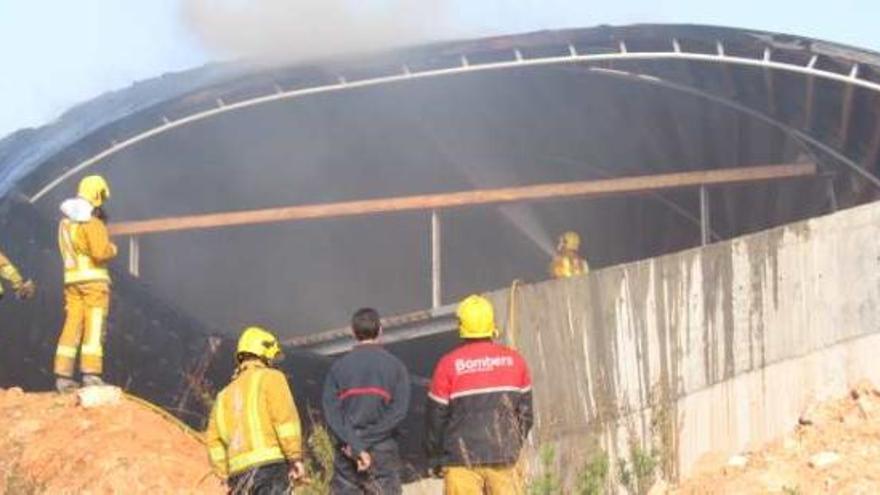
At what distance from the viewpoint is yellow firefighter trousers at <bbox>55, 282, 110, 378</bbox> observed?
37.5ft

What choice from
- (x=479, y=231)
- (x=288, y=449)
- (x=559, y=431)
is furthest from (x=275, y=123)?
(x=288, y=449)

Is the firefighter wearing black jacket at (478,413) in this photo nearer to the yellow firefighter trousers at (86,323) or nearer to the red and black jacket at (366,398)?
the red and black jacket at (366,398)

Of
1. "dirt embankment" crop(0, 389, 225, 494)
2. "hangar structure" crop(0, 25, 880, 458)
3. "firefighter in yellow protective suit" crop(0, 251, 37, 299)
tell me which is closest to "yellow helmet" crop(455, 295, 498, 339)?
"dirt embankment" crop(0, 389, 225, 494)

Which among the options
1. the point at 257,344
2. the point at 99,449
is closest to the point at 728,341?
the point at 257,344

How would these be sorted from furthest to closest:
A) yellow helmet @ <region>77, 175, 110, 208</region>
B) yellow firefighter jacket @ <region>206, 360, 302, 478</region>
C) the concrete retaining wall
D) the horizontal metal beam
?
the horizontal metal beam → yellow helmet @ <region>77, 175, 110, 208</region> → the concrete retaining wall → yellow firefighter jacket @ <region>206, 360, 302, 478</region>

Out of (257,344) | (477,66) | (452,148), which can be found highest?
(452,148)

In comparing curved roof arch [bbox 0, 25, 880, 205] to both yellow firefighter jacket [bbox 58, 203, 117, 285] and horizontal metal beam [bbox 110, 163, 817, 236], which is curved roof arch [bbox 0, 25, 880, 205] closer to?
horizontal metal beam [bbox 110, 163, 817, 236]

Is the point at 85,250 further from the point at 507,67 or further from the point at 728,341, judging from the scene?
the point at 507,67

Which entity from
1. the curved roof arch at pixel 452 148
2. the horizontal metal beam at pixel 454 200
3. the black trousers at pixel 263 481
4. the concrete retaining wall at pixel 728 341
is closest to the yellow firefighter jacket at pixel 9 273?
the curved roof arch at pixel 452 148

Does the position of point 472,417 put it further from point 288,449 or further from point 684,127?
point 684,127

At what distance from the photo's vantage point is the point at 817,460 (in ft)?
29.7

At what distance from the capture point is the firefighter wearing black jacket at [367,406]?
28.7 ft

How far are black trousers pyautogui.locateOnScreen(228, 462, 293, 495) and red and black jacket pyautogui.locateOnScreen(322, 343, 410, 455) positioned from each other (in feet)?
1.19

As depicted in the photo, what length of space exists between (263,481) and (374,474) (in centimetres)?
61
